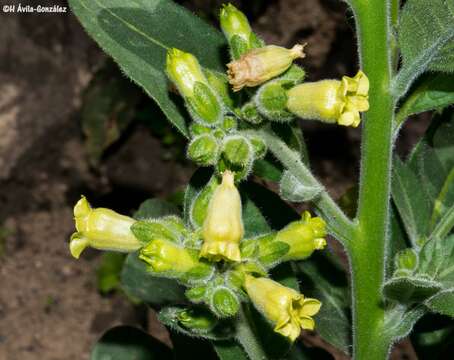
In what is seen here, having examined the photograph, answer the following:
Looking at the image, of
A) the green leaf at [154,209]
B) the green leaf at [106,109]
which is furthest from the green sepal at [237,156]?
the green leaf at [106,109]

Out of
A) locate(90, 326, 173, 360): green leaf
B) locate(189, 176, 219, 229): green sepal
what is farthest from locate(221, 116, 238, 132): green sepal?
locate(90, 326, 173, 360): green leaf

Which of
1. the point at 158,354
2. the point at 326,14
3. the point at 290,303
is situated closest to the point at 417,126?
the point at 326,14

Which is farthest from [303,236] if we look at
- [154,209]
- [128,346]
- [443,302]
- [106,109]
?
[106,109]

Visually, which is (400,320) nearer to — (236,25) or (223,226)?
(223,226)

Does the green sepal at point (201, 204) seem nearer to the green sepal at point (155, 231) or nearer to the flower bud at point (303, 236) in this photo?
the green sepal at point (155, 231)

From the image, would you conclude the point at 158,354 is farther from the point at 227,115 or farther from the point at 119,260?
the point at 119,260

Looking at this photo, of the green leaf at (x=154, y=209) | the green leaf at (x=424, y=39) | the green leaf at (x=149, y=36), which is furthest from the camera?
the green leaf at (x=154, y=209)

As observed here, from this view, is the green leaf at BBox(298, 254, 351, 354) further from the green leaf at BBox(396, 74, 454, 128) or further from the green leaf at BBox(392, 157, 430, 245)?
the green leaf at BBox(396, 74, 454, 128)
